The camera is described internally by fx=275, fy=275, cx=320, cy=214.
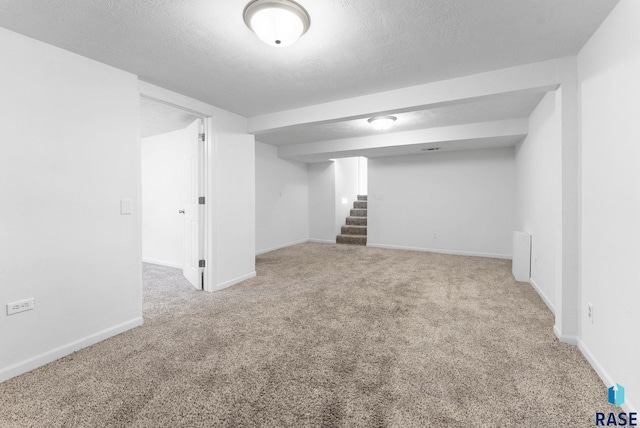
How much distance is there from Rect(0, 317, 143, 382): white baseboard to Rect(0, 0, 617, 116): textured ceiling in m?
2.20

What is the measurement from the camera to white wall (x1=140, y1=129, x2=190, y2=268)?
4.43 m

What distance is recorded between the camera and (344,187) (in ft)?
25.0

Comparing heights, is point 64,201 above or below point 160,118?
below

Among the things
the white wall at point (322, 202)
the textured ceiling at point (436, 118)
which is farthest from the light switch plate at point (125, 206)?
the white wall at point (322, 202)

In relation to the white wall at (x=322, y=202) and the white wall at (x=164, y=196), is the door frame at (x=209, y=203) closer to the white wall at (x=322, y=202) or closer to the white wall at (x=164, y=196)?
the white wall at (x=164, y=196)

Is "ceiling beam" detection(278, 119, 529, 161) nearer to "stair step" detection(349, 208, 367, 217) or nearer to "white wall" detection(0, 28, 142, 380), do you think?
"stair step" detection(349, 208, 367, 217)

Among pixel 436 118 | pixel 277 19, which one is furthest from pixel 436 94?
pixel 277 19

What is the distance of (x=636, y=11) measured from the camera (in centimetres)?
141

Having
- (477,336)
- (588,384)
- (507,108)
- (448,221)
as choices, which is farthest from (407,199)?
A: (588,384)

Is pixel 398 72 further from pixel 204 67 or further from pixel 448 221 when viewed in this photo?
pixel 448 221

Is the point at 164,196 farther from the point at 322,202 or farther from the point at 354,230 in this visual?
the point at 354,230

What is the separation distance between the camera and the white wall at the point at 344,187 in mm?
7148

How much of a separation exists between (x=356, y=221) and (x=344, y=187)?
993mm

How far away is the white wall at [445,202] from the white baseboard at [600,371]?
3625mm
